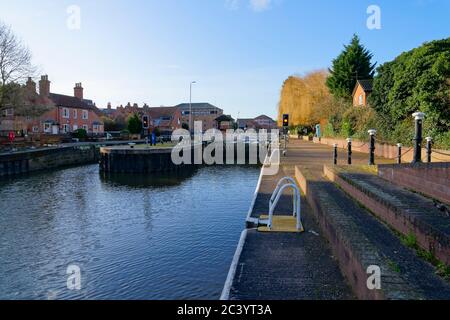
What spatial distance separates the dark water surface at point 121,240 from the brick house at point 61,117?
37.7 metres

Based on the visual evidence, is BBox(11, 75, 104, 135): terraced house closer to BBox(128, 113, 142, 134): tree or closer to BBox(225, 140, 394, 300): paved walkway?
BBox(128, 113, 142, 134): tree

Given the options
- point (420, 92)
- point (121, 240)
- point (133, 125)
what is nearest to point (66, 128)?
point (133, 125)

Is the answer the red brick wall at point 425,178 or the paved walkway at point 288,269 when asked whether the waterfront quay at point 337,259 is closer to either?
the paved walkway at point 288,269

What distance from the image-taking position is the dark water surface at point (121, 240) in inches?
332

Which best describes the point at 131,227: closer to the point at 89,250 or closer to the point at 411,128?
the point at 89,250

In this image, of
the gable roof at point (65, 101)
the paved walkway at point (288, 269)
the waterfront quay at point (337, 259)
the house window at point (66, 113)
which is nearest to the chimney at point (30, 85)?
the gable roof at point (65, 101)

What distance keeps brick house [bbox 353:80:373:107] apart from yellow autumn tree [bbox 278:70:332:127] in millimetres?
5932

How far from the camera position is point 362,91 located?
4628cm

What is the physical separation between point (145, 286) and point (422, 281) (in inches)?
234

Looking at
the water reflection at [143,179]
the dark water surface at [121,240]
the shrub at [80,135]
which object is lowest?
the dark water surface at [121,240]

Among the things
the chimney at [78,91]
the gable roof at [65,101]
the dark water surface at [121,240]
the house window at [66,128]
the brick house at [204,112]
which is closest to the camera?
the dark water surface at [121,240]

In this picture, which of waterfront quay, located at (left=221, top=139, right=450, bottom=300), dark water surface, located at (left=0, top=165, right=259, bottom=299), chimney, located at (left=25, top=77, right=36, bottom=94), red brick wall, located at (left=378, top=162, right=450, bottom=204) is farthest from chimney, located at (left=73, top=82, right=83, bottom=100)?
red brick wall, located at (left=378, top=162, right=450, bottom=204)

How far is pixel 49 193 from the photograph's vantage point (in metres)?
21.9

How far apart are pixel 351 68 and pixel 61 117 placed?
4745cm
